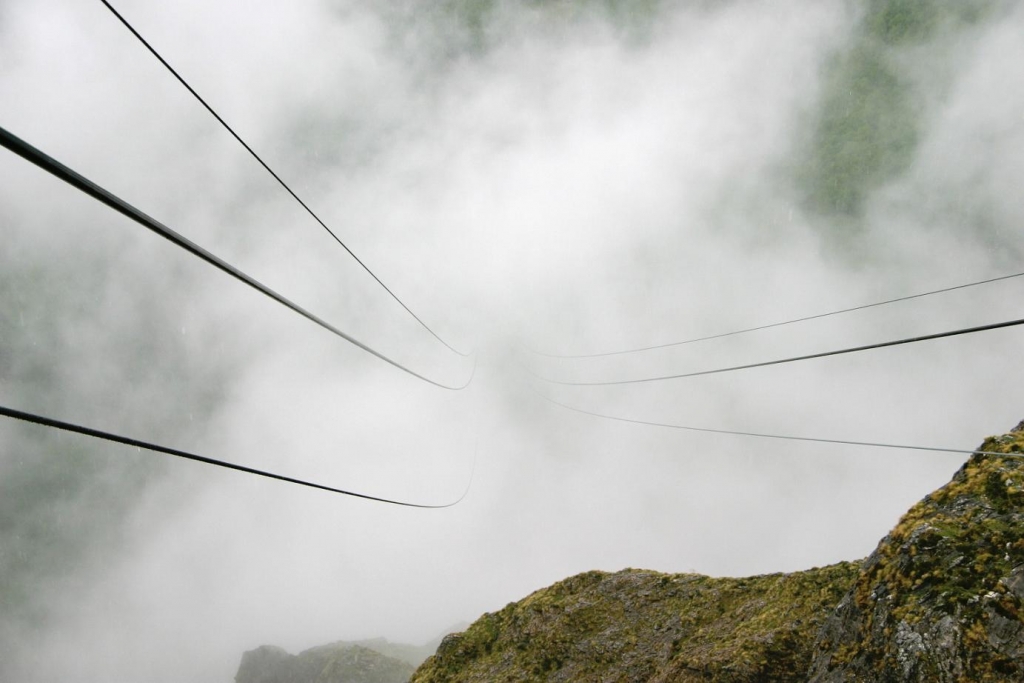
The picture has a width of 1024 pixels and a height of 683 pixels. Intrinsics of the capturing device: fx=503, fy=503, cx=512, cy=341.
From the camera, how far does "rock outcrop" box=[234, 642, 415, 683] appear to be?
310ft

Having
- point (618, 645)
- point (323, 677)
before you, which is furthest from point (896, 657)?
point (323, 677)

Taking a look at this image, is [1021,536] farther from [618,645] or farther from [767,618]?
[618,645]

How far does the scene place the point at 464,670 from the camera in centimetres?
1450

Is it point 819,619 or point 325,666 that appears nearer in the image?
point 819,619

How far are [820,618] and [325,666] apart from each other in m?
116

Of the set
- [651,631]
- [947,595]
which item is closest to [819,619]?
[947,595]

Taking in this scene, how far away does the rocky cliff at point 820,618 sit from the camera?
6.93 m

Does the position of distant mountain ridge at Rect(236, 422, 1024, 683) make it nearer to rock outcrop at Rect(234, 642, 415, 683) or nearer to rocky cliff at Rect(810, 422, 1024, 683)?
rocky cliff at Rect(810, 422, 1024, 683)

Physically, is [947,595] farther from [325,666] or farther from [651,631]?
[325,666]

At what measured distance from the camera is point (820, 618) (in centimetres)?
986

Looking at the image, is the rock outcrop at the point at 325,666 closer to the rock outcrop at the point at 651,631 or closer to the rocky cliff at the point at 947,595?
the rock outcrop at the point at 651,631

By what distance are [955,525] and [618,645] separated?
7683 millimetres

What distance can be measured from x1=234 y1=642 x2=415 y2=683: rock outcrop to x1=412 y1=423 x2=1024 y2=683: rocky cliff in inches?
3481

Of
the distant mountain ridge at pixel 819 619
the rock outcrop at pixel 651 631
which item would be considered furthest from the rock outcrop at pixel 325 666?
the distant mountain ridge at pixel 819 619
